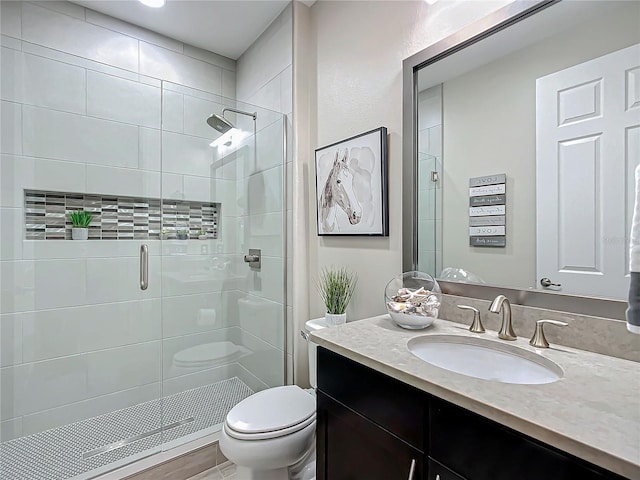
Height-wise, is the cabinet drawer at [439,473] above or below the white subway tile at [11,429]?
above

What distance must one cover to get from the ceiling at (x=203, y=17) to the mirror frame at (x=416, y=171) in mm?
1211

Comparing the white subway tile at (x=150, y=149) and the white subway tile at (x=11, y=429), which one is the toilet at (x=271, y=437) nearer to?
the white subway tile at (x=11, y=429)

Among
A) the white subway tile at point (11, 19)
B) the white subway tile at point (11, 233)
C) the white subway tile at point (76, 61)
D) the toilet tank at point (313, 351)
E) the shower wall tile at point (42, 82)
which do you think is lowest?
the toilet tank at point (313, 351)

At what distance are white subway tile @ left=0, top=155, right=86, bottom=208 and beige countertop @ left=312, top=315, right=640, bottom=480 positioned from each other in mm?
1942

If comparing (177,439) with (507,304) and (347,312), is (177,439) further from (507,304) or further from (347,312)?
Answer: (507,304)

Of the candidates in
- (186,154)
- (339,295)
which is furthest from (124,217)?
(339,295)

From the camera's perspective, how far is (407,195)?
4.58ft

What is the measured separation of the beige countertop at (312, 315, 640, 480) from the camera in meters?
0.51

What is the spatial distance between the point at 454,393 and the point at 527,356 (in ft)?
1.25

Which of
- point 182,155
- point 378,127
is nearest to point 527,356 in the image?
point 378,127

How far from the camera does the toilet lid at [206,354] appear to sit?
221 centimetres

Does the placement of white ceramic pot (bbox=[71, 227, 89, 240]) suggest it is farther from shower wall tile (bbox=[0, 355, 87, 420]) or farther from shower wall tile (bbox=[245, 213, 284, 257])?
shower wall tile (bbox=[245, 213, 284, 257])

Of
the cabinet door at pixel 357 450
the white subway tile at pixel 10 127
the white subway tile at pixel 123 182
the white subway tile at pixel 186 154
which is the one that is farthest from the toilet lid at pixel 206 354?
the white subway tile at pixel 10 127

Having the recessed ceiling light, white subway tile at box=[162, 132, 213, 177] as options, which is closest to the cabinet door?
white subway tile at box=[162, 132, 213, 177]
